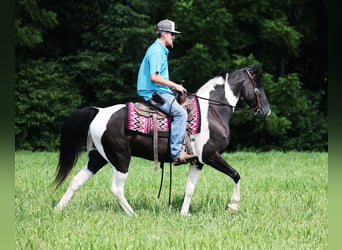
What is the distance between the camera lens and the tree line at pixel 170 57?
17953 millimetres

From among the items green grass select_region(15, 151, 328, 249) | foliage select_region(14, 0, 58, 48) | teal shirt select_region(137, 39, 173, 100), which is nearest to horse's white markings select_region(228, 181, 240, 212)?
green grass select_region(15, 151, 328, 249)

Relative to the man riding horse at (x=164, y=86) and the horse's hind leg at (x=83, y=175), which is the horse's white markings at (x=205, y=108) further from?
the horse's hind leg at (x=83, y=175)

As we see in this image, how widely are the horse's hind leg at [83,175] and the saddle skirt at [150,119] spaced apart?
0.67 m

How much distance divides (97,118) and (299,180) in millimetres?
4805

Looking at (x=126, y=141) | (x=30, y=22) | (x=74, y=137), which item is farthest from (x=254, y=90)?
(x=30, y=22)

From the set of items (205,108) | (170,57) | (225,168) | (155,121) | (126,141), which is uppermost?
(205,108)

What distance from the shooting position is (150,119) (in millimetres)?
5375

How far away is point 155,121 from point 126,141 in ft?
1.29

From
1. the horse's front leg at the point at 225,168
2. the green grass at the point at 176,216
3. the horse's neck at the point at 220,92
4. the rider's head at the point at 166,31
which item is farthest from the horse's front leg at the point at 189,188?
the rider's head at the point at 166,31

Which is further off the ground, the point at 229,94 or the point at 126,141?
the point at 229,94

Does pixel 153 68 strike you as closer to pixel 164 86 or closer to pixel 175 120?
pixel 164 86

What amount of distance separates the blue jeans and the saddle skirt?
11 cm

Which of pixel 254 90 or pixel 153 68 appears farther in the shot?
pixel 254 90

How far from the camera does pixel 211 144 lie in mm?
5555
